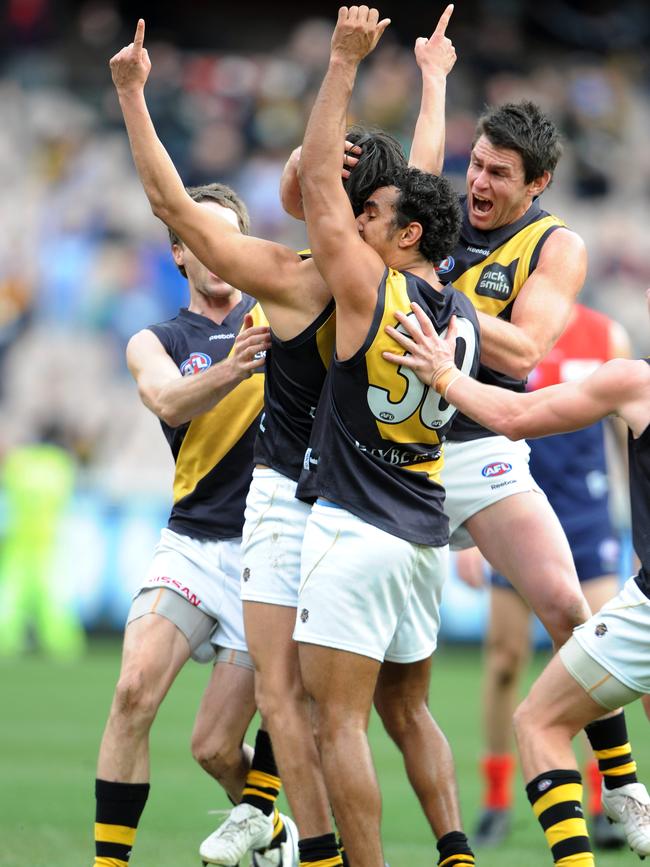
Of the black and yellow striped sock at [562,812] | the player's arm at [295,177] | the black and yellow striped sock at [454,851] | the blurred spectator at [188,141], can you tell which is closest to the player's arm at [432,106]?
the player's arm at [295,177]

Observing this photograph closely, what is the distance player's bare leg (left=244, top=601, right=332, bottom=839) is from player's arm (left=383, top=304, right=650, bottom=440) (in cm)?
107

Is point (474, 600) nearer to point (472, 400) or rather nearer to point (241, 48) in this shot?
point (472, 400)

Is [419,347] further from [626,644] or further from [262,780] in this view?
[262,780]

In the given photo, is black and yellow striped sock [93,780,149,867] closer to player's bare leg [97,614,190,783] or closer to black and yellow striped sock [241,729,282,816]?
player's bare leg [97,614,190,783]

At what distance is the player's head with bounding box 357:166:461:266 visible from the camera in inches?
203

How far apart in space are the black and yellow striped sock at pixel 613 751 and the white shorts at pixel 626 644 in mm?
644

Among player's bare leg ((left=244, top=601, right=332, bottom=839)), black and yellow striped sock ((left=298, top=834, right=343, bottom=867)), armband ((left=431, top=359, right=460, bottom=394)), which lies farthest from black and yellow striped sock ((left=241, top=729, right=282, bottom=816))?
armband ((left=431, top=359, right=460, bottom=394))

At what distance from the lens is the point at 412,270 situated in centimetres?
530

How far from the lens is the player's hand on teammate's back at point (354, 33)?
4.97 metres

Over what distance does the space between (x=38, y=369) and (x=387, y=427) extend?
44.7ft

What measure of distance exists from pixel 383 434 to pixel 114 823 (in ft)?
6.42

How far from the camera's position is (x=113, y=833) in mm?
5602

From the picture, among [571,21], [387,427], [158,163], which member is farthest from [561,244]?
[571,21]

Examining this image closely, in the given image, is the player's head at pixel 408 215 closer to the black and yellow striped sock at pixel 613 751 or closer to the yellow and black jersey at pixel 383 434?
the yellow and black jersey at pixel 383 434
